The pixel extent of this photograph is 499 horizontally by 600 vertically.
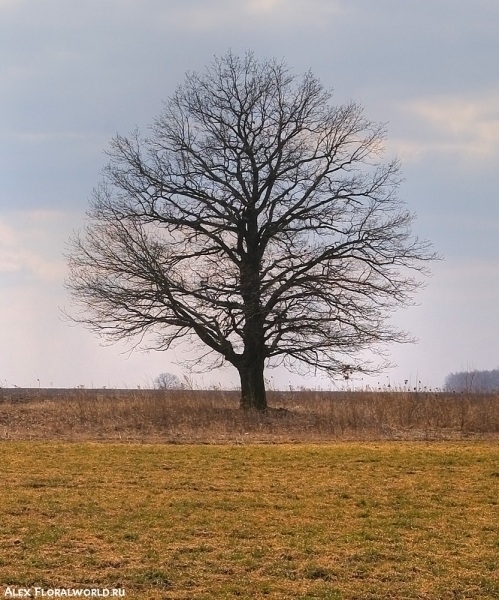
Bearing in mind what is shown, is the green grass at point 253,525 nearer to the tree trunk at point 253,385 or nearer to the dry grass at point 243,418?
the dry grass at point 243,418

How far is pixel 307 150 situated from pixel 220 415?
8808 millimetres

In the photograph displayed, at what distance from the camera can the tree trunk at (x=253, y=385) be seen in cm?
2550

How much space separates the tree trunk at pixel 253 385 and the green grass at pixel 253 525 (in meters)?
11.7

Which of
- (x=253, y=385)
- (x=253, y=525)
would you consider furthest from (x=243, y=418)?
(x=253, y=525)

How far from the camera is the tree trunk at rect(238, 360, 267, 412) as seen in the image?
25500mm

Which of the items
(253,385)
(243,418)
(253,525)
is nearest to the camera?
(253,525)

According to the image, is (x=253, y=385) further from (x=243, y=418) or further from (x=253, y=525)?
(x=253, y=525)

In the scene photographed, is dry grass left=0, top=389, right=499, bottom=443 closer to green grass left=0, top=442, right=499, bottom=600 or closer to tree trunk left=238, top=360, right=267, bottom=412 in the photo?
tree trunk left=238, top=360, right=267, bottom=412

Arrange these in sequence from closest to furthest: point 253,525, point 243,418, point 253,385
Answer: point 253,525, point 243,418, point 253,385

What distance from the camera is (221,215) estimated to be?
996 inches

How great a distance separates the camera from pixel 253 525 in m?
8.55

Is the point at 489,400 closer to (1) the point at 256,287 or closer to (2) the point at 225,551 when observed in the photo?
(1) the point at 256,287

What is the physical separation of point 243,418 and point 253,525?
43.6 ft

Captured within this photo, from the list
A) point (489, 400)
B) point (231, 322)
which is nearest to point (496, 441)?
point (489, 400)
